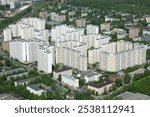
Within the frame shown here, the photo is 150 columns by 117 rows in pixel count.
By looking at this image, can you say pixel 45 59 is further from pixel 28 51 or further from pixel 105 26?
pixel 105 26

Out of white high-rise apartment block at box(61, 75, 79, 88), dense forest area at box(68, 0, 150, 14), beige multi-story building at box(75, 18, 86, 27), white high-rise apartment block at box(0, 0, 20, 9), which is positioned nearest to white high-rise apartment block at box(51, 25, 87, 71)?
white high-rise apartment block at box(61, 75, 79, 88)

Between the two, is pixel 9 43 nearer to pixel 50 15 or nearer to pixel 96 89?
pixel 96 89

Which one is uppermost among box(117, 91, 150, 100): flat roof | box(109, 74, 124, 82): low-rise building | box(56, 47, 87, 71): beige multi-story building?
box(56, 47, 87, 71): beige multi-story building

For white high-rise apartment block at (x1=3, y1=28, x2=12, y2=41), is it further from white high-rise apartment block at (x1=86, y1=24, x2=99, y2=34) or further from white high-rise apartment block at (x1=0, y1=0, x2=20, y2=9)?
white high-rise apartment block at (x1=0, y1=0, x2=20, y2=9)

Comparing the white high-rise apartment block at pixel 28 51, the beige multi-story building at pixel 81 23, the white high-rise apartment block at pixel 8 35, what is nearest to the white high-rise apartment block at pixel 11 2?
the beige multi-story building at pixel 81 23

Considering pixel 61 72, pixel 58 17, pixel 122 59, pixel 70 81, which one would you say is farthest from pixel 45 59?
pixel 58 17

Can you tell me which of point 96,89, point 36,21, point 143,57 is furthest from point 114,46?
point 36,21

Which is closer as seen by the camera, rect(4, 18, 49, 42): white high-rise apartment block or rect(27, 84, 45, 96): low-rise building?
rect(27, 84, 45, 96): low-rise building
